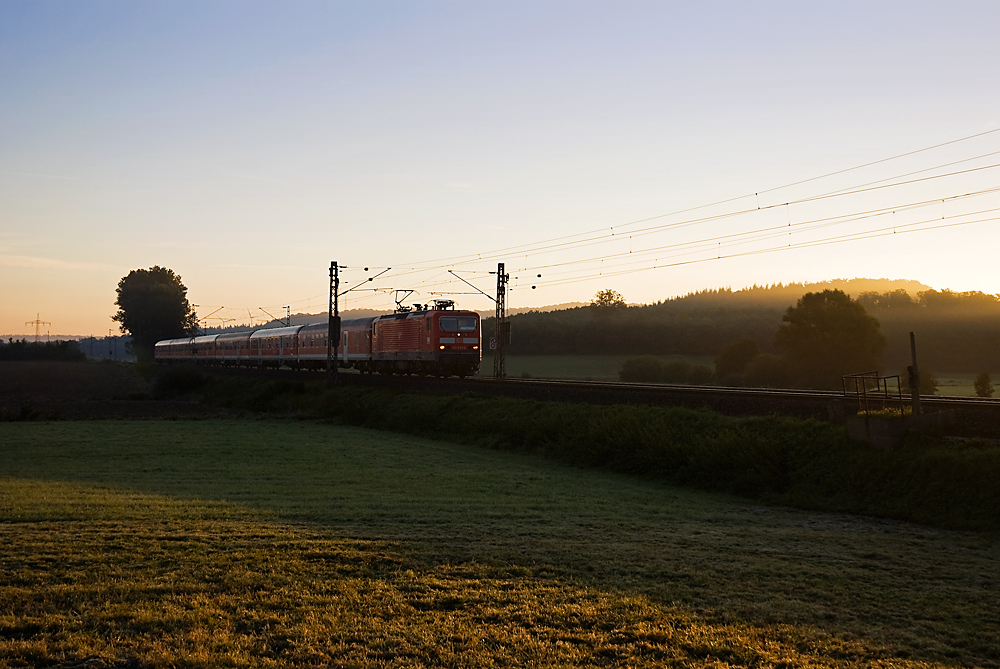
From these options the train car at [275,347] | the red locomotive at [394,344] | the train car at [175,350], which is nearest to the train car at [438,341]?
the red locomotive at [394,344]

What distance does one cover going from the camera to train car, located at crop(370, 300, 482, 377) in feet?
144

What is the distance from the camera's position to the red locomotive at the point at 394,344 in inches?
1730

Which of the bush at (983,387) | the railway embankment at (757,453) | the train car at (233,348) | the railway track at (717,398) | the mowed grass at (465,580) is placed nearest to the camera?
the mowed grass at (465,580)

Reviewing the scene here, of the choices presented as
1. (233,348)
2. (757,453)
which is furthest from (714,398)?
(233,348)

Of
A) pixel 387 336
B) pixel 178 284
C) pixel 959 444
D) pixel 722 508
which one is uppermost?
pixel 178 284

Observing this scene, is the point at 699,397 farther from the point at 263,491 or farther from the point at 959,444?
the point at 263,491

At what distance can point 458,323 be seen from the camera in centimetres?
4412

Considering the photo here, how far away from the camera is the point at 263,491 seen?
16641mm

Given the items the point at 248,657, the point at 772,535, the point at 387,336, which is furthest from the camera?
the point at 387,336

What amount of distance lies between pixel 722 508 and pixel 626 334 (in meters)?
75.3

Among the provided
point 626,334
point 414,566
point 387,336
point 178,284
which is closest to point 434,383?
point 387,336

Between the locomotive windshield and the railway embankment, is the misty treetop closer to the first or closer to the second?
the locomotive windshield

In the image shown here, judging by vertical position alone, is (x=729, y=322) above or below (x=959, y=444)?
above

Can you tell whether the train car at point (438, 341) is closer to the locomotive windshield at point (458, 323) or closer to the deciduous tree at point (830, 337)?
the locomotive windshield at point (458, 323)
